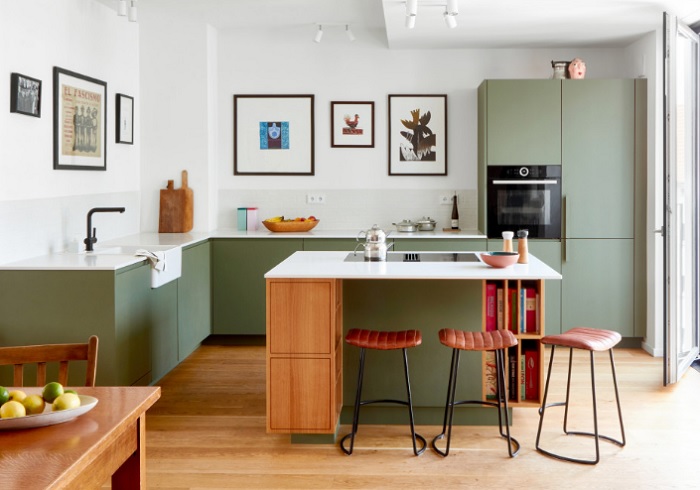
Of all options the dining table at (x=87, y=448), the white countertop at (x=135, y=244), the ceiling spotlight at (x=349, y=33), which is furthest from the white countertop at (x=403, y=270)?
the ceiling spotlight at (x=349, y=33)

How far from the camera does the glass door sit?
17.2 feet

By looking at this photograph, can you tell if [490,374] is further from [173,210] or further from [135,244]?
[173,210]

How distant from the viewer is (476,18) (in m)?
5.92

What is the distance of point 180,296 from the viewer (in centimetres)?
567

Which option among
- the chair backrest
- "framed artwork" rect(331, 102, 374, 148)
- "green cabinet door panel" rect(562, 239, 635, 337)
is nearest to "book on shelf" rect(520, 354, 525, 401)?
"green cabinet door panel" rect(562, 239, 635, 337)

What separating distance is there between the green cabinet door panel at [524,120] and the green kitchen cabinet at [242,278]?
6.06 ft

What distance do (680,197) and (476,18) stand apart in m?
1.94

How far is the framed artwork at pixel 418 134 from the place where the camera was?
7.16 metres

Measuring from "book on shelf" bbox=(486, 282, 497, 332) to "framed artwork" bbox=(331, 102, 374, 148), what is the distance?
10.2ft

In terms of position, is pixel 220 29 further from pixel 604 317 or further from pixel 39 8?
pixel 604 317

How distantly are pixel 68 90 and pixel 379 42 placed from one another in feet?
9.47

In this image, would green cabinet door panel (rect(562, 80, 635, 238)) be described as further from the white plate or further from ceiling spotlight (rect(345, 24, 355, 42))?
the white plate

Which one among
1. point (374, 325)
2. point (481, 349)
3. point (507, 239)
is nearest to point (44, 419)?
point (481, 349)

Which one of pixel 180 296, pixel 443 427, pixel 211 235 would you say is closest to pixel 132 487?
pixel 443 427
